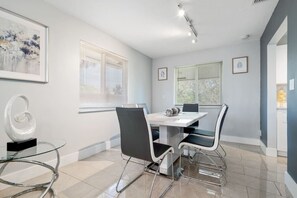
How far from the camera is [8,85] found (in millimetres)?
1763

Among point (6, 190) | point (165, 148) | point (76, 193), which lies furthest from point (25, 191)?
point (165, 148)

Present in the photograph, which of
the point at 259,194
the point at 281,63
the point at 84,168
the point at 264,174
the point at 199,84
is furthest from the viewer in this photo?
the point at 199,84

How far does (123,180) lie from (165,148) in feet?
2.37

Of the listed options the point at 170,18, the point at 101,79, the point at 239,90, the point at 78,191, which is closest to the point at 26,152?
the point at 78,191

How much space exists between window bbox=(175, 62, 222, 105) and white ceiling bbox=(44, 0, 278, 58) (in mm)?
781

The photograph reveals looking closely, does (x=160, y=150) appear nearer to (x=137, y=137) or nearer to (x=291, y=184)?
(x=137, y=137)

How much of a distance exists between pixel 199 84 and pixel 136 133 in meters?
3.26

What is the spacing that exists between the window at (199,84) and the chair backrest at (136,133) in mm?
3095

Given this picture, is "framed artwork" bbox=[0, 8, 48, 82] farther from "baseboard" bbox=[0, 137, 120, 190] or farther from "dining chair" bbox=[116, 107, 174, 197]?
"dining chair" bbox=[116, 107, 174, 197]

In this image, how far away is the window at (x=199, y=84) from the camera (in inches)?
157

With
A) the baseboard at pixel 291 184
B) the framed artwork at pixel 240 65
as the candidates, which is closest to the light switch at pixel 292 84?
the baseboard at pixel 291 184

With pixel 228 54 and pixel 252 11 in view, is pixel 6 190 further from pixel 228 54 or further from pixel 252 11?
pixel 228 54

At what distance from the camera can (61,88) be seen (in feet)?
7.59

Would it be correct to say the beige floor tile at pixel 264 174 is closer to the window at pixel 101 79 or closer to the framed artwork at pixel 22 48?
the window at pixel 101 79
